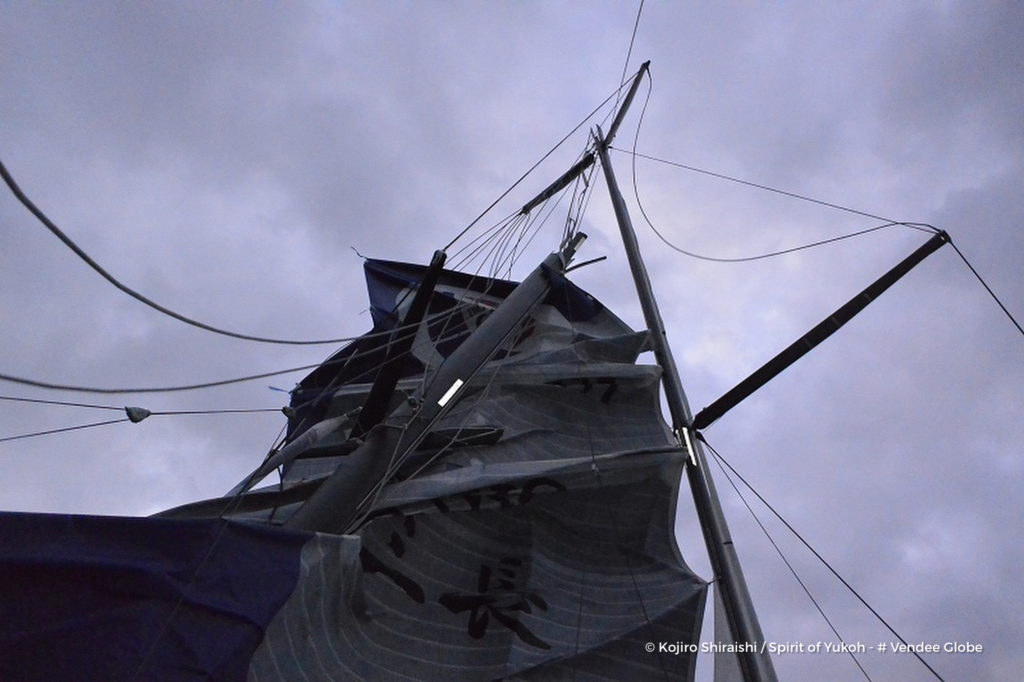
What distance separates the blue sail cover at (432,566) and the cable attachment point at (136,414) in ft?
4.15

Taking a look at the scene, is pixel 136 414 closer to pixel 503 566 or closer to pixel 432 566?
pixel 432 566

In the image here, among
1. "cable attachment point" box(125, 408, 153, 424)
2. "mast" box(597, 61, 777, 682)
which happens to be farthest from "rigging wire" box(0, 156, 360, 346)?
"mast" box(597, 61, 777, 682)

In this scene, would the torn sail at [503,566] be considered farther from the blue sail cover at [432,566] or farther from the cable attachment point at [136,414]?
the cable attachment point at [136,414]

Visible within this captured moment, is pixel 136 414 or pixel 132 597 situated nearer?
pixel 132 597

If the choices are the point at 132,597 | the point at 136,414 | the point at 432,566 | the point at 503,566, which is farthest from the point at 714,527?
the point at 136,414

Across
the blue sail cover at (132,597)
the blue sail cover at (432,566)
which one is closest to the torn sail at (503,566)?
the blue sail cover at (432,566)

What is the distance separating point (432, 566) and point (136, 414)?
2631 mm

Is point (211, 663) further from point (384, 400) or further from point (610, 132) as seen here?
point (610, 132)

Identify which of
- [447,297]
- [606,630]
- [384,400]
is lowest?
[606,630]

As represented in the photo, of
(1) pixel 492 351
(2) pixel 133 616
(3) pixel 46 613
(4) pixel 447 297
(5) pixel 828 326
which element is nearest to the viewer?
(3) pixel 46 613

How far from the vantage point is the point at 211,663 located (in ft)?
10.8

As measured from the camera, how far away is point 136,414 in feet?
15.8

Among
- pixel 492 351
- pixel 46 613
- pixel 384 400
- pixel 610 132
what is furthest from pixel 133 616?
pixel 610 132

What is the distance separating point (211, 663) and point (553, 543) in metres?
3.59
